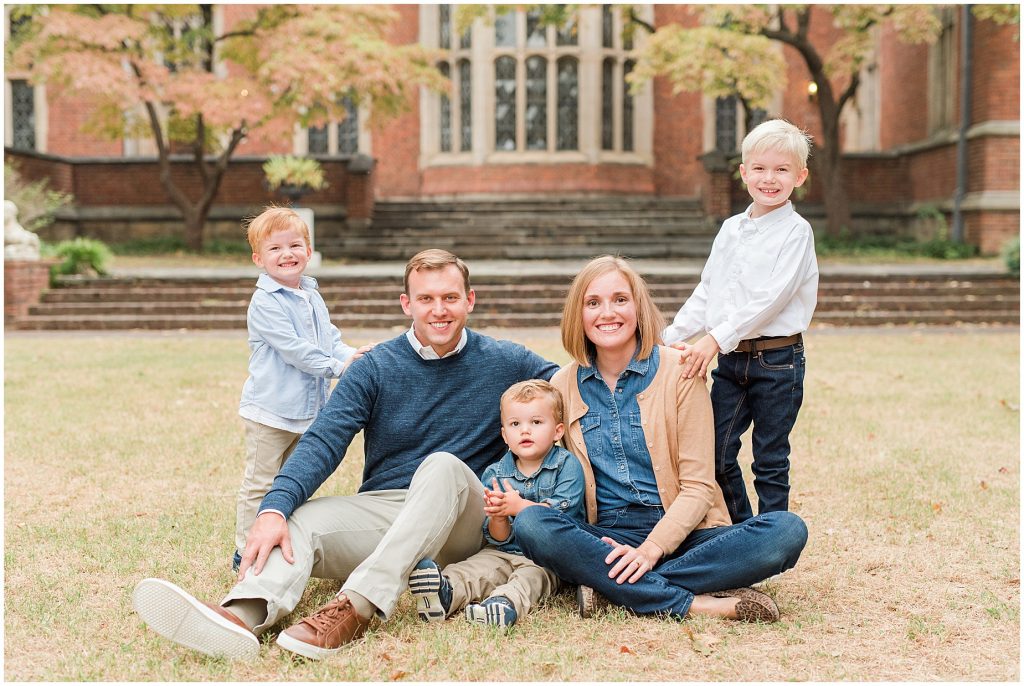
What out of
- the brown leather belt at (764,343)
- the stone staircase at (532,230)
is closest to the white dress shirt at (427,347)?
the brown leather belt at (764,343)

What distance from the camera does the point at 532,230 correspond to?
18891 mm

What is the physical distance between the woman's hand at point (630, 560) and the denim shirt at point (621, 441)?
0.68 ft

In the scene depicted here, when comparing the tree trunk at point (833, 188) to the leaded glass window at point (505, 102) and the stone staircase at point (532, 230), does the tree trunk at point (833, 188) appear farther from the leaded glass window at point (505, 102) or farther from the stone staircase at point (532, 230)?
the leaded glass window at point (505, 102)

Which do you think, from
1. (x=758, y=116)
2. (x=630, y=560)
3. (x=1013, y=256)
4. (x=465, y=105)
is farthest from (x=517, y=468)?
(x=758, y=116)

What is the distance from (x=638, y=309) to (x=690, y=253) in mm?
14622

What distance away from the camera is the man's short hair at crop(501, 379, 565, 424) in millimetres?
3396

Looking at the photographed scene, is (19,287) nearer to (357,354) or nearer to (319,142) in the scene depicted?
(357,354)

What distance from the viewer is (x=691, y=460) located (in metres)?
3.38

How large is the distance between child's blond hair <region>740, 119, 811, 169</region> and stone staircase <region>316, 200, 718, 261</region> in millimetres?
13697

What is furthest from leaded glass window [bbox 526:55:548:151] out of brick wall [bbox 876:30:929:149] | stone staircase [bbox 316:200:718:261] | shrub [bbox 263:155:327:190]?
brick wall [bbox 876:30:929:149]

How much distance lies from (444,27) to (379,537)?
2001 centimetres

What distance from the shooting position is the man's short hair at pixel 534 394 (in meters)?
3.40

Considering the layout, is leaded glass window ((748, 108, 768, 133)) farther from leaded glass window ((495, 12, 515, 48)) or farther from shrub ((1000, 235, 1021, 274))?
shrub ((1000, 235, 1021, 274))

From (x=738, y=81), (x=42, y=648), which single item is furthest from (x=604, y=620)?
(x=738, y=81)
